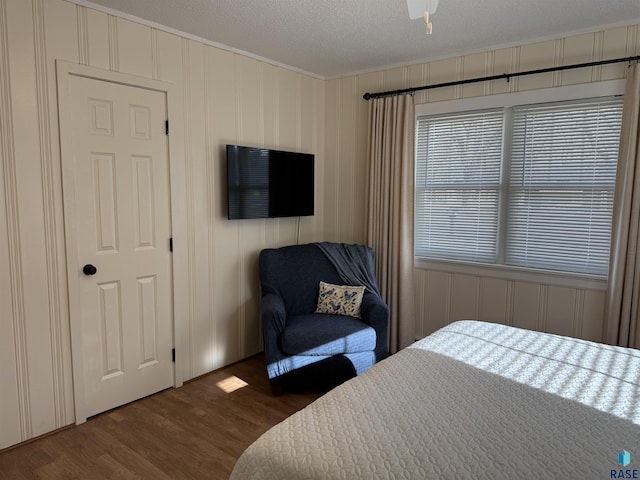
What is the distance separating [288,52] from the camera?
346cm

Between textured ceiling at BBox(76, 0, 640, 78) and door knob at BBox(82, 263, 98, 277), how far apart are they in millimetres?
1562

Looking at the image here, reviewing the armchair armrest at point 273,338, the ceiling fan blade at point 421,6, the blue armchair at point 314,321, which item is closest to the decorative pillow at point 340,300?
the blue armchair at point 314,321

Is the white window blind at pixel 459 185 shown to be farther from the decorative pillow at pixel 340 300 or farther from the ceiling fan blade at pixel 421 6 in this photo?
the ceiling fan blade at pixel 421 6

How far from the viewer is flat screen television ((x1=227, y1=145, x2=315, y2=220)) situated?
3357 mm

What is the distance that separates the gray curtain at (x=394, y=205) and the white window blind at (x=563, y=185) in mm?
828

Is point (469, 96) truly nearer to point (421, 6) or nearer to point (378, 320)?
point (421, 6)

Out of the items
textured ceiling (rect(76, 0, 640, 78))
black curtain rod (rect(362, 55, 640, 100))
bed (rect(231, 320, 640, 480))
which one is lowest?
bed (rect(231, 320, 640, 480))

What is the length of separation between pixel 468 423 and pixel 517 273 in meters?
2.20

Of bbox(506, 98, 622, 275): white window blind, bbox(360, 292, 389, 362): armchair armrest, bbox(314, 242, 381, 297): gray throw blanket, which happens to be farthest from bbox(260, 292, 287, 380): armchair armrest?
bbox(506, 98, 622, 275): white window blind

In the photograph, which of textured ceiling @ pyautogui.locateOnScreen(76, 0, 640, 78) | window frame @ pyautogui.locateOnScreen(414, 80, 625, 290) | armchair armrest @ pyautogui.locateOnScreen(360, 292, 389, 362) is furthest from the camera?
armchair armrest @ pyautogui.locateOnScreen(360, 292, 389, 362)

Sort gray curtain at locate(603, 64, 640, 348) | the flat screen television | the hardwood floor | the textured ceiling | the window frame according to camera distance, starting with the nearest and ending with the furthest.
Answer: the hardwood floor → the textured ceiling → gray curtain at locate(603, 64, 640, 348) → the window frame → the flat screen television

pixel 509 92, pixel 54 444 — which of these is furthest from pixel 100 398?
pixel 509 92

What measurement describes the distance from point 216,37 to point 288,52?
60cm

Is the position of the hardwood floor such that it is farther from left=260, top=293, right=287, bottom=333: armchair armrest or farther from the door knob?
the door knob
